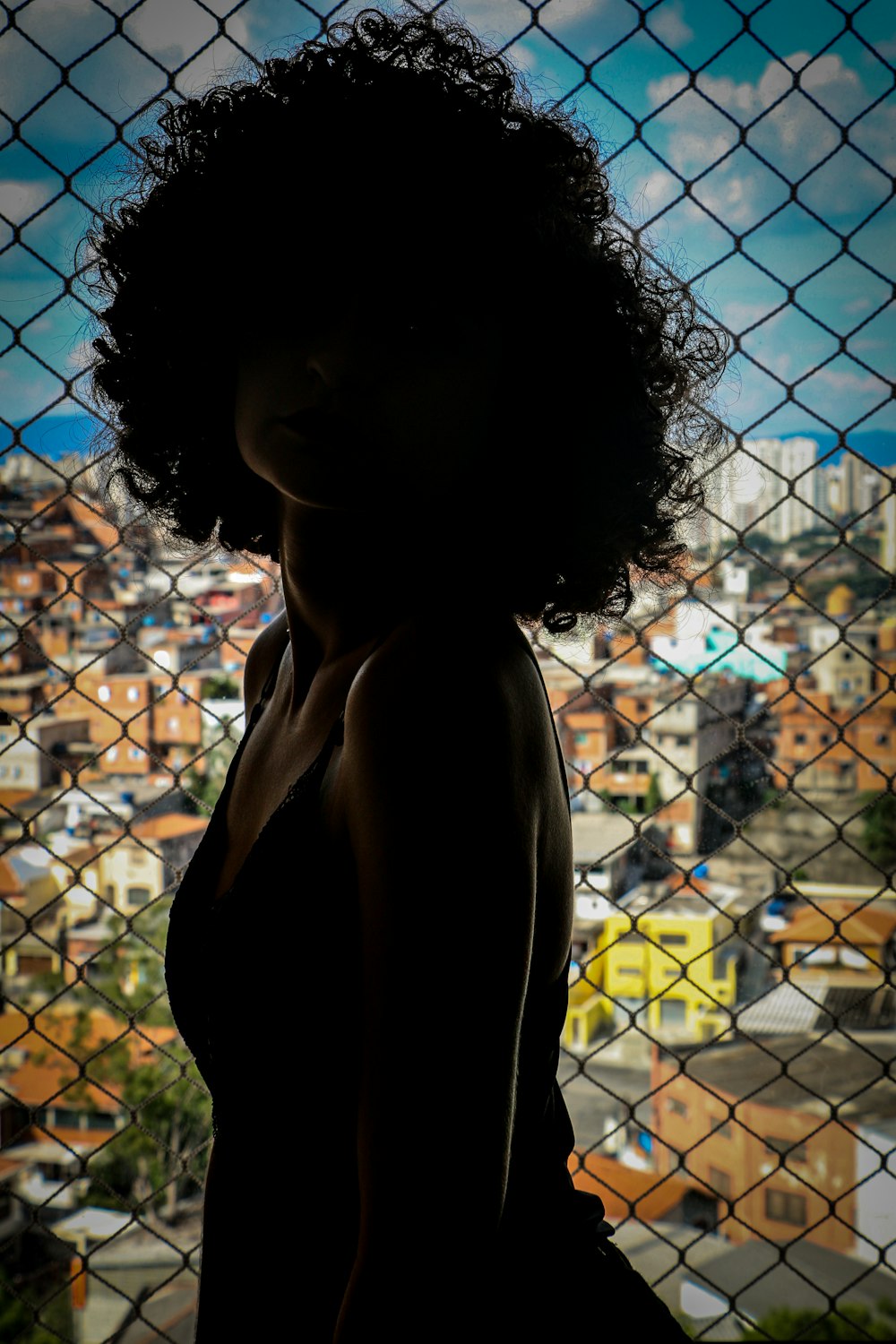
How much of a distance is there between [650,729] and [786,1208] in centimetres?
74

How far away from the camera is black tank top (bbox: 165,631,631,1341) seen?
72 centimetres

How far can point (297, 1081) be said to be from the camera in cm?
75

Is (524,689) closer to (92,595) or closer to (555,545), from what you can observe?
(555,545)

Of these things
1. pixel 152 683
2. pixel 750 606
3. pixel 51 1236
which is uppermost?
pixel 750 606

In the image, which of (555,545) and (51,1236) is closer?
(555,545)

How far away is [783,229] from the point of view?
1.31 metres

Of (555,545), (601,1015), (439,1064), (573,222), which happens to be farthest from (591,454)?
(601,1015)

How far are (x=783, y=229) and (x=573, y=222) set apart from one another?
58 centimetres

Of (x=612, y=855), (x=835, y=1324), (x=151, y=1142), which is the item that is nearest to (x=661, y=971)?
(x=612, y=855)

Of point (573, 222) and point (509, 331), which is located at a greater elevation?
point (573, 222)

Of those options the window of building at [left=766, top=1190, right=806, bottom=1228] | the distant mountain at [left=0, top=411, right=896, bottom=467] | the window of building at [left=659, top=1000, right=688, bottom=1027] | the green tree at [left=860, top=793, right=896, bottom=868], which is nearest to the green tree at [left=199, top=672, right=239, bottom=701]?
the distant mountain at [left=0, top=411, right=896, bottom=467]

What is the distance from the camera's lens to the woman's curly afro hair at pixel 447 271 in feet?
2.56

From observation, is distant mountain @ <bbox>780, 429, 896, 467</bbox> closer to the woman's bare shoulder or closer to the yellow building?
the yellow building

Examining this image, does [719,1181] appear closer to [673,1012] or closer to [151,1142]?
[673,1012]
